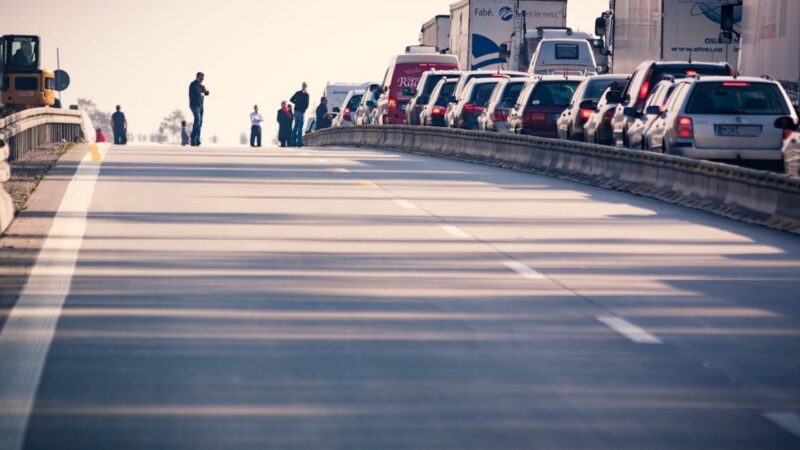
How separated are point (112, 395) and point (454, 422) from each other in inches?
65.9

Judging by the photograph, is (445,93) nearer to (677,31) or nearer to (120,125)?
(677,31)

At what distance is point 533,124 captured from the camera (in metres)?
37.1

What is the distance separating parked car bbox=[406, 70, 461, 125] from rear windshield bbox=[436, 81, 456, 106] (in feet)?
5.02

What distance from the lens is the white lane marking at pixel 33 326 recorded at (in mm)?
8180

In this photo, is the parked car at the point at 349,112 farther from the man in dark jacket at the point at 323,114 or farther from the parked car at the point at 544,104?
the parked car at the point at 544,104

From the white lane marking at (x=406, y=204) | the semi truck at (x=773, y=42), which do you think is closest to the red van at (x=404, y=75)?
the semi truck at (x=773, y=42)

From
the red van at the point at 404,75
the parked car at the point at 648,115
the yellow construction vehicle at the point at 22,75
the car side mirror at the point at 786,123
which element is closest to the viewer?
the car side mirror at the point at 786,123

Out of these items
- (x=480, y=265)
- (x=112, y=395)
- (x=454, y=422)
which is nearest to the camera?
(x=454, y=422)

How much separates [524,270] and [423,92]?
35.5m

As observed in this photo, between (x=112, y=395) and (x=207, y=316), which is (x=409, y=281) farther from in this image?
(x=112, y=395)

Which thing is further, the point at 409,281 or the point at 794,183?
the point at 794,183

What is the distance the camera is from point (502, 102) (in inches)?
1549

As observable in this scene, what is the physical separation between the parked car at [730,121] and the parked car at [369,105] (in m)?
30.6

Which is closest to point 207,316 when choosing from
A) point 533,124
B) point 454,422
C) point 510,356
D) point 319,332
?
point 319,332
